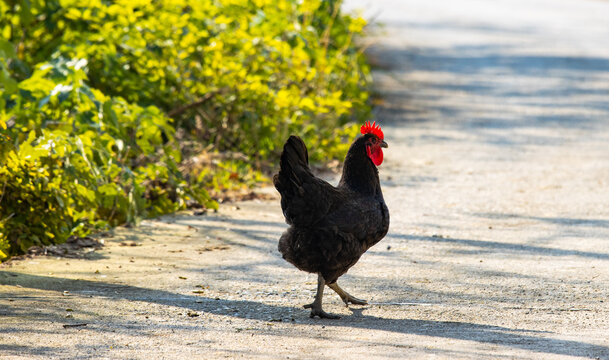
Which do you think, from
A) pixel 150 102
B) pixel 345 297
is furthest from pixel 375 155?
pixel 150 102

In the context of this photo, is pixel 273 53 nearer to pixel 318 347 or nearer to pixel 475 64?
pixel 318 347

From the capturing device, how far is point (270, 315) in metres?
5.17

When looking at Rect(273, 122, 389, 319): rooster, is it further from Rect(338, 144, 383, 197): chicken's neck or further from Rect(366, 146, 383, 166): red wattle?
Rect(366, 146, 383, 166): red wattle

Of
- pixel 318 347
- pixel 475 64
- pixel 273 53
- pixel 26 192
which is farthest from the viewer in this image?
pixel 475 64

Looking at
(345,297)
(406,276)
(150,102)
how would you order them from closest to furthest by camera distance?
1. (345,297)
2. (406,276)
3. (150,102)

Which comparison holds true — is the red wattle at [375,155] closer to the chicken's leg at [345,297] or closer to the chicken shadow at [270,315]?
the chicken's leg at [345,297]

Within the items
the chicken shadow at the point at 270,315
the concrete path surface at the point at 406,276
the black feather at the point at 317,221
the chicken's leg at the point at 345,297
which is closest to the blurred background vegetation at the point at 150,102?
the concrete path surface at the point at 406,276

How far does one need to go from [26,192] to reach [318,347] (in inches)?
124

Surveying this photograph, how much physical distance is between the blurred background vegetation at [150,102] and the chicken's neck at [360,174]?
85.5 inches

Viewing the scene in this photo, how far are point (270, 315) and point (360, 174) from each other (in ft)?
3.62

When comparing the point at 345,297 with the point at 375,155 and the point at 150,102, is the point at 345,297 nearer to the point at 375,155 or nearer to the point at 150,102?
the point at 375,155

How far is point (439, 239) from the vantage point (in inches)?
282

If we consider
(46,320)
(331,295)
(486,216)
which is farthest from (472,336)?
(486,216)

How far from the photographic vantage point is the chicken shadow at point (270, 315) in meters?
4.42
